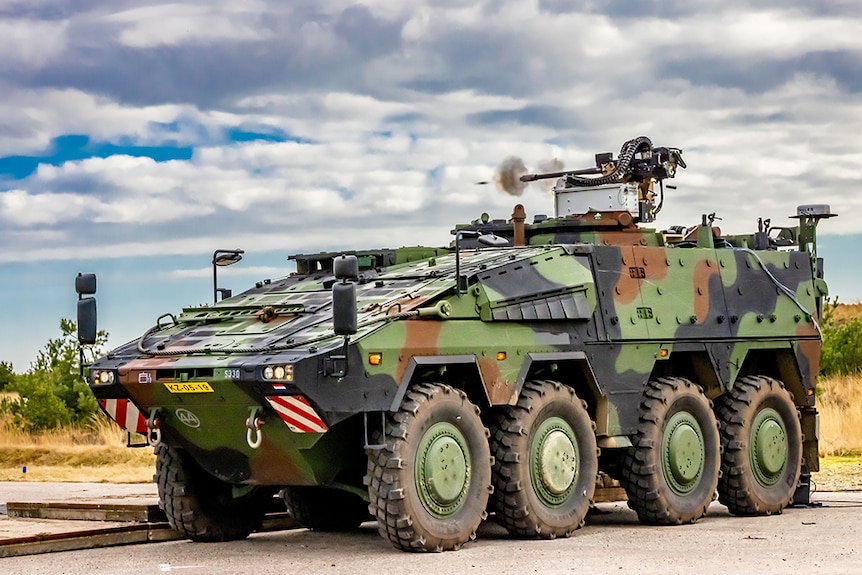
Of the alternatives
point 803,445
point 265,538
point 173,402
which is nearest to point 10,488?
point 265,538

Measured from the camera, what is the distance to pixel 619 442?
553 inches

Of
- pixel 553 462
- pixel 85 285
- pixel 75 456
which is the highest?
pixel 85 285

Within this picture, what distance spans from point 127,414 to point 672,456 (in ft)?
17.2

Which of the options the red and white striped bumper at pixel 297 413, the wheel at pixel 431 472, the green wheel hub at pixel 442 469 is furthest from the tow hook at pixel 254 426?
the green wheel hub at pixel 442 469

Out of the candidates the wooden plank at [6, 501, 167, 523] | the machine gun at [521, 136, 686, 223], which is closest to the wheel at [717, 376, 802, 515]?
the machine gun at [521, 136, 686, 223]

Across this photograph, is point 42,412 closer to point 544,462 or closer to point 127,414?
point 127,414

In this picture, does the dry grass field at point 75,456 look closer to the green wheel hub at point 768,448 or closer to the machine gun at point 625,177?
the machine gun at point 625,177

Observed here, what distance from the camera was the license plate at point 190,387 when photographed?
11.9 meters

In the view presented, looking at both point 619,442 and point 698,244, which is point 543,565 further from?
point 698,244

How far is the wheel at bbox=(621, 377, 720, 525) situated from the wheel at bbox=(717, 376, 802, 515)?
0.50 metres

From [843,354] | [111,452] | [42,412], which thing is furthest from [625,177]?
[843,354]

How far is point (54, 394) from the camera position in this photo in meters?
29.2

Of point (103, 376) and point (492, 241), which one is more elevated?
point (492, 241)

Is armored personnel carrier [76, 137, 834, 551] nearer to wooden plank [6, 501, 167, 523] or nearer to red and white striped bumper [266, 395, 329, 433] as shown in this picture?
red and white striped bumper [266, 395, 329, 433]
